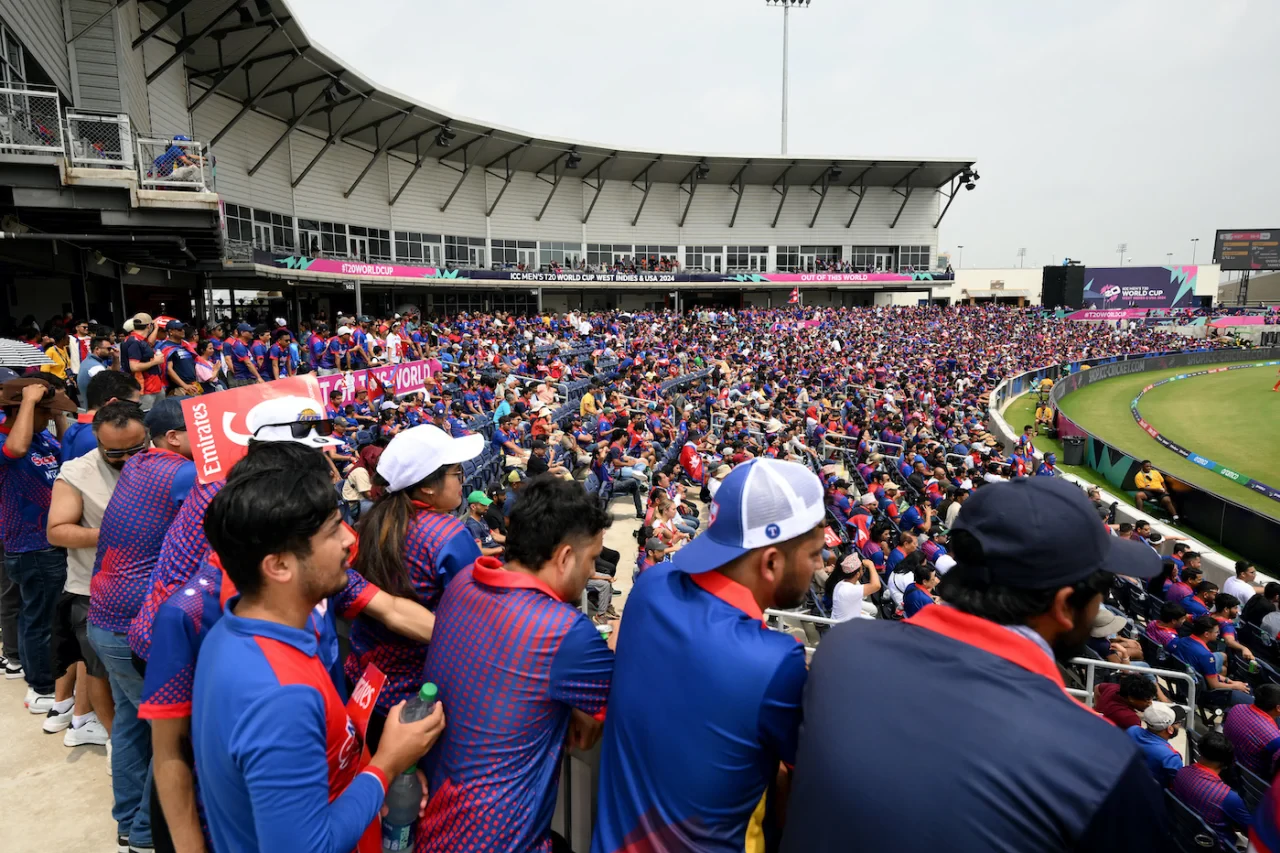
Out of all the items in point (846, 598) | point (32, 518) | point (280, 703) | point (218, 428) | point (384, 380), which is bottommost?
point (846, 598)

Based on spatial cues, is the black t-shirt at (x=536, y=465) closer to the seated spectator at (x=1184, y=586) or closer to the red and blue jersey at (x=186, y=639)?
the red and blue jersey at (x=186, y=639)

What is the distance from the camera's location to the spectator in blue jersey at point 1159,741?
4281mm

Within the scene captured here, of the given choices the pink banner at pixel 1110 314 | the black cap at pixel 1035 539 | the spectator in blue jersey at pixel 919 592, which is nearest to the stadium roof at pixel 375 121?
the pink banner at pixel 1110 314

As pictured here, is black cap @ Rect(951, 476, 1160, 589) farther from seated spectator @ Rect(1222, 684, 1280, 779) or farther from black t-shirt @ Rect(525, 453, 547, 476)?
black t-shirt @ Rect(525, 453, 547, 476)

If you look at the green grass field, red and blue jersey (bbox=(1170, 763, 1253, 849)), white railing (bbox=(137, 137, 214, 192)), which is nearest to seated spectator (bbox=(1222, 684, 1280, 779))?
red and blue jersey (bbox=(1170, 763, 1253, 849))

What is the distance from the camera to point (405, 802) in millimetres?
1791

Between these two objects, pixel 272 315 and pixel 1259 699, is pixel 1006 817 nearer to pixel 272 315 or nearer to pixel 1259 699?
pixel 1259 699

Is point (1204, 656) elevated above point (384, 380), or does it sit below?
below

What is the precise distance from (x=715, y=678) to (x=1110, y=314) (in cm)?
7119

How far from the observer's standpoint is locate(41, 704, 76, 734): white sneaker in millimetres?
3982

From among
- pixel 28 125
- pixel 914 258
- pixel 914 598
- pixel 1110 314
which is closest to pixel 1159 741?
pixel 914 598

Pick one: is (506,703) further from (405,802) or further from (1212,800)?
(1212,800)

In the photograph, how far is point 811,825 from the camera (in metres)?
1.29

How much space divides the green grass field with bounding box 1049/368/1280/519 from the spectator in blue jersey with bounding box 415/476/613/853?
713 inches
